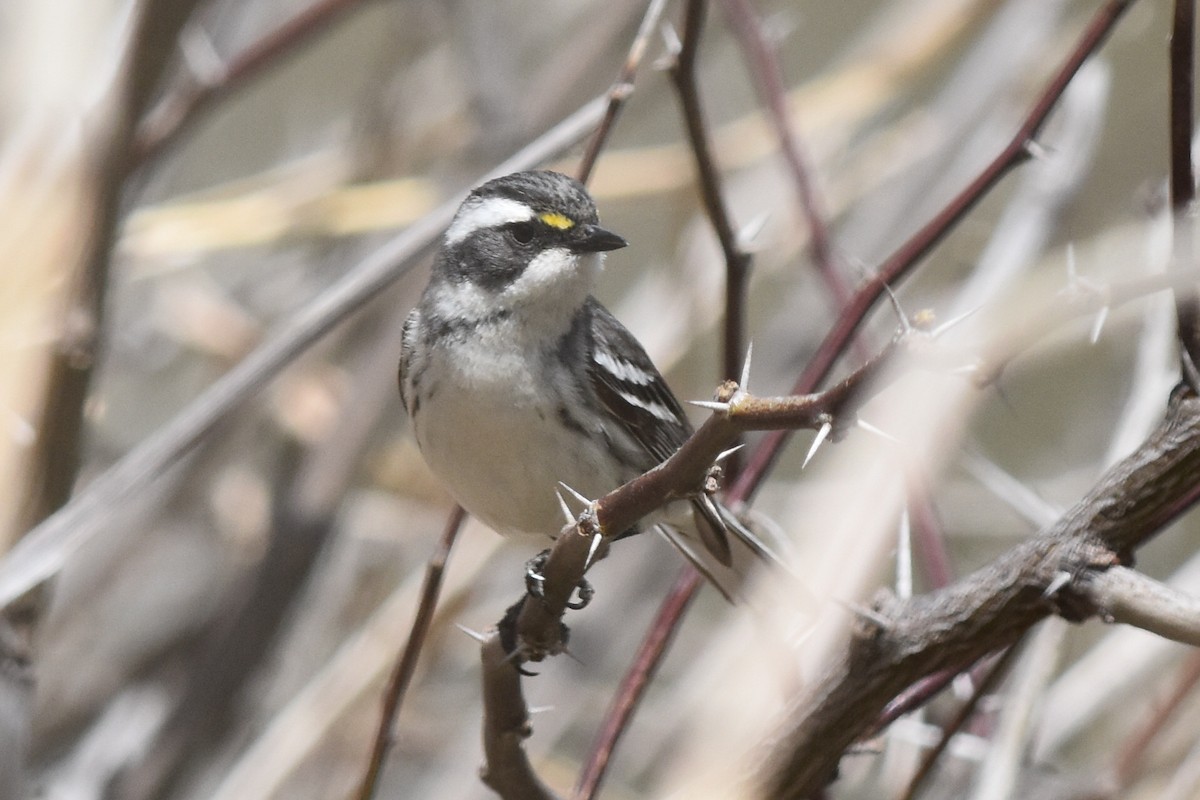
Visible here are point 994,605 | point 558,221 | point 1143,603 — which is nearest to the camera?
point 1143,603

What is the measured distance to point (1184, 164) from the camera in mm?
2006

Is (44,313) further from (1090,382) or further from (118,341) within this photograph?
(1090,382)

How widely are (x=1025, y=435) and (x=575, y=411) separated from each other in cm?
345

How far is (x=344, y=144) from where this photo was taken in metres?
5.66

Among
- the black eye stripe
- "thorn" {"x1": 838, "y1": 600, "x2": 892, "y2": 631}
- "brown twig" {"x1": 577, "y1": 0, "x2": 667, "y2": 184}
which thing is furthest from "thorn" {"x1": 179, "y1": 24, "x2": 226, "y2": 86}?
"thorn" {"x1": 838, "y1": 600, "x2": 892, "y2": 631}

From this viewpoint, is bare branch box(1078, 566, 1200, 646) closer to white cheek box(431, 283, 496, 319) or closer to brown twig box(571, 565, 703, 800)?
brown twig box(571, 565, 703, 800)

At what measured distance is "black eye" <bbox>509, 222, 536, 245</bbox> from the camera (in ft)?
11.8

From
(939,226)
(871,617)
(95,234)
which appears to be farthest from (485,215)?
(871,617)

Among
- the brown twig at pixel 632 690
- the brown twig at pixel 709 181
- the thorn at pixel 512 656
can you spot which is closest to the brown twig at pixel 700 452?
the thorn at pixel 512 656

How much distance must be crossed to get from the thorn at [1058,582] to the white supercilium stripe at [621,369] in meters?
1.78

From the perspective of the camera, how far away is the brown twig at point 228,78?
3.32 m

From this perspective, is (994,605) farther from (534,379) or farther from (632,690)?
(534,379)

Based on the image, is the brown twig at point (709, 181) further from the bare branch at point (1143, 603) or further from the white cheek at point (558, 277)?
the bare branch at point (1143, 603)

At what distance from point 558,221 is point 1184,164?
72.1 inches
